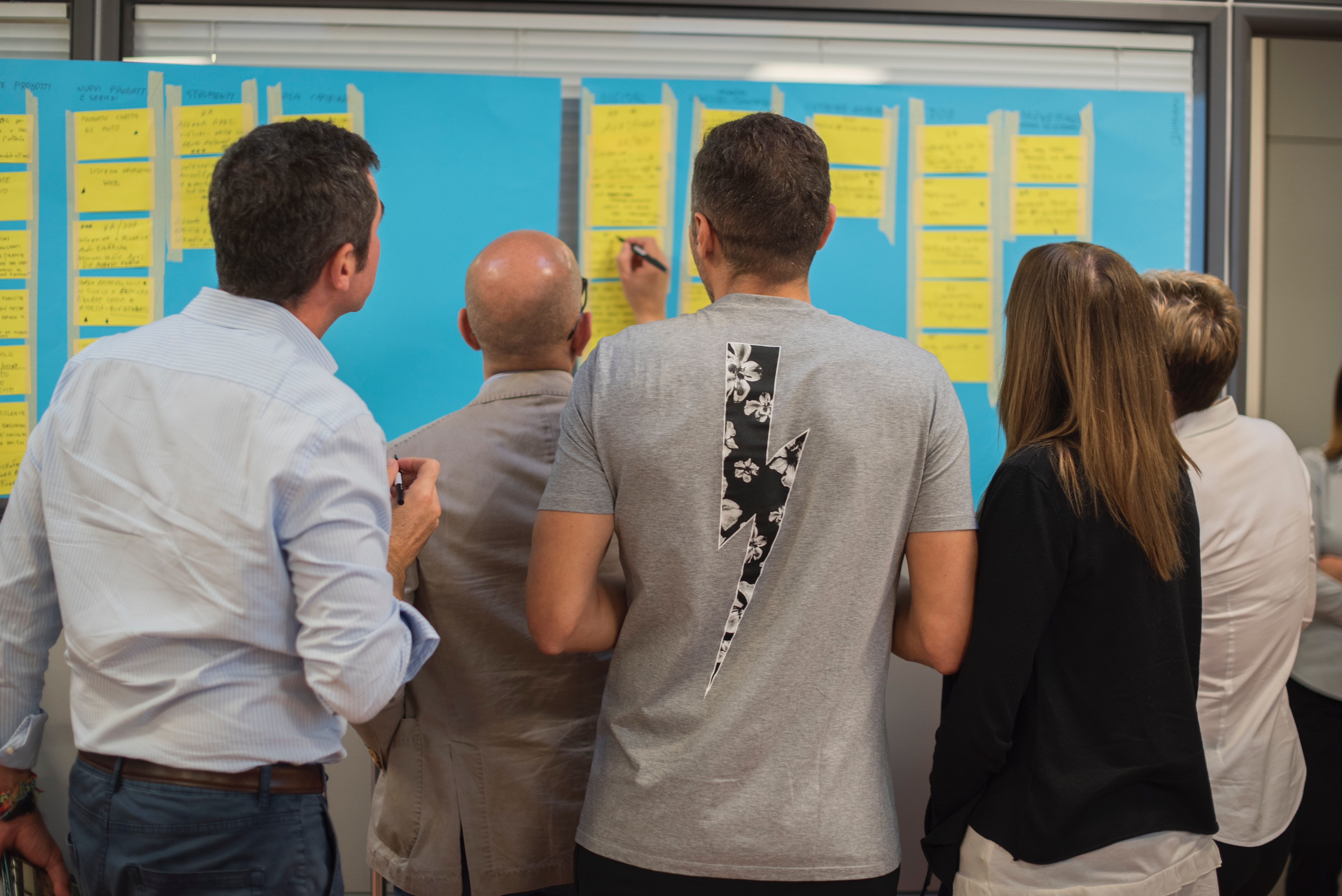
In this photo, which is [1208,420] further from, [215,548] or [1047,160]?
[215,548]

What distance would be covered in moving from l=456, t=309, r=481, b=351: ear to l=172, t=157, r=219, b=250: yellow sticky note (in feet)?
2.95

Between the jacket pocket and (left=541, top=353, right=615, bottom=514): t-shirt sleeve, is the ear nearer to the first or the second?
(left=541, top=353, right=615, bottom=514): t-shirt sleeve

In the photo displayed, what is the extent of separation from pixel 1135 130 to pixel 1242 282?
0.47 meters

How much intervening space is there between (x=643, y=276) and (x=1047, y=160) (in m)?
1.05

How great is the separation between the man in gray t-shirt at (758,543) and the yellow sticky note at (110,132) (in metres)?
1.63

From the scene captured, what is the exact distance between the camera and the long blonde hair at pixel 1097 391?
1.24 m

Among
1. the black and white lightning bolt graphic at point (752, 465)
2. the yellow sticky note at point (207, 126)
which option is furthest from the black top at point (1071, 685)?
the yellow sticky note at point (207, 126)

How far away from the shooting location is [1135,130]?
2.32 meters

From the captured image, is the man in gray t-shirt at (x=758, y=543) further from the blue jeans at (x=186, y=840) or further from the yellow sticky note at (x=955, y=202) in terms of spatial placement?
the yellow sticky note at (x=955, y=202)

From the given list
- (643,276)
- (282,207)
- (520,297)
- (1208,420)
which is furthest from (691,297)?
(282,207)

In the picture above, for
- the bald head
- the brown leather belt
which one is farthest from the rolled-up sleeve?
the bald head

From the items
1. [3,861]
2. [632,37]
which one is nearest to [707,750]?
[3,861]

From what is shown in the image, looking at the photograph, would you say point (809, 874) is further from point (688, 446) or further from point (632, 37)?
point (632, 37)

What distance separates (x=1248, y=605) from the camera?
61.8 inches
